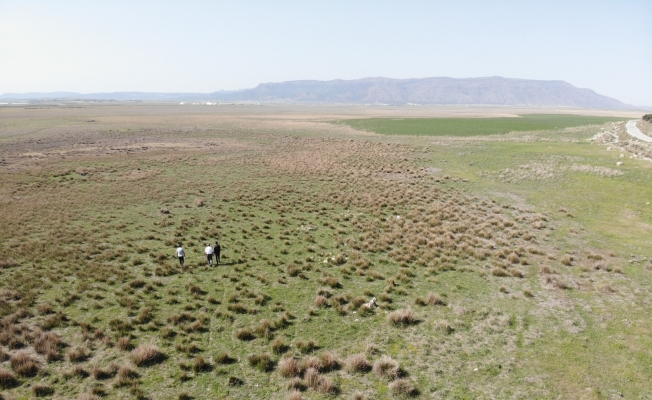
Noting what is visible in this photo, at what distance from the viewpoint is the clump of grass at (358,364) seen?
1189cm

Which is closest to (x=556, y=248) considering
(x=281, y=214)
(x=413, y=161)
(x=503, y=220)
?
(x=503, y=220)

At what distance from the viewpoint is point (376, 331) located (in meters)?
14.2

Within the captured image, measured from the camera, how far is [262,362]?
12.0 metres

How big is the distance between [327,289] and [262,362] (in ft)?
20.3

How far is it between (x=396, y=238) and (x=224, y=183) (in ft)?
77.9

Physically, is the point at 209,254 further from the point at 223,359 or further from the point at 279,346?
the point at 279,346

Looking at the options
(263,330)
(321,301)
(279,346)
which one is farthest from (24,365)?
(321,301)

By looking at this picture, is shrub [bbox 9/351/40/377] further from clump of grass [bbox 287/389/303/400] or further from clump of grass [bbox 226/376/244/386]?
clump of grass [bbox 287/389/303/400]

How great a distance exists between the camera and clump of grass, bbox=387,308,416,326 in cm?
1467

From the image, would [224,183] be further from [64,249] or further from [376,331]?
[376,331]

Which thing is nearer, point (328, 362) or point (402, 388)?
point (402, 388)

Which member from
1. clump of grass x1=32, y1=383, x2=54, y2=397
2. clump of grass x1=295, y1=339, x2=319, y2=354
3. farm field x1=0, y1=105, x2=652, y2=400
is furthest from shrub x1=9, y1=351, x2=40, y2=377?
clump of grass x1=295, y1=339, x2=319, y2=354

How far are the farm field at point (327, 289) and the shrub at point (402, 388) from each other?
62 millimetres

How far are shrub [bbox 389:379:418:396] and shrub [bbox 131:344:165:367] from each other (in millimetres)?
7583
